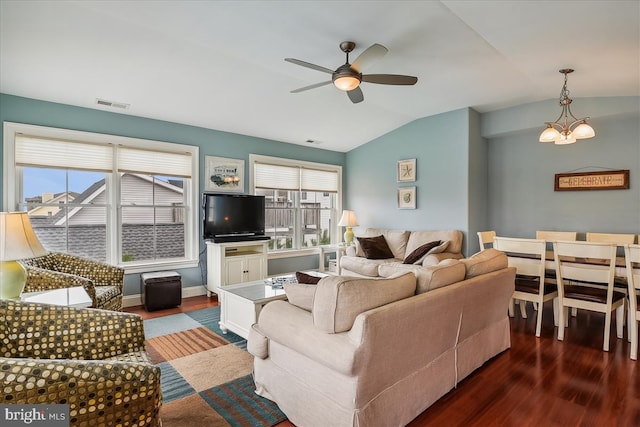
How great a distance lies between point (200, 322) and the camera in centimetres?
399

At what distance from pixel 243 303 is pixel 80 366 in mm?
1963

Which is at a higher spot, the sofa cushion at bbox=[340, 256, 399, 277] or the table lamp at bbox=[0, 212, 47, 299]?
the table lamp at bbox=[0, 212, 47, 299]

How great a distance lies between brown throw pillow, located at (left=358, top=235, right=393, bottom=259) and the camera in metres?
5.63

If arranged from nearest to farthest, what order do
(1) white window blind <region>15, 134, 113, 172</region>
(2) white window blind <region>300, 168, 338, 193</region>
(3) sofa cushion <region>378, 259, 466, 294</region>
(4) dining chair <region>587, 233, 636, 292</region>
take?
(3) sofa cushion <region>378, 259, 466, 294</region>
(1) white window blind <region>15, 134, 113, 172</region>
(4) dining chair <region>587, 233, 636, 292</region>
(2) white window blind <region>300, 168, 338, 193</region>

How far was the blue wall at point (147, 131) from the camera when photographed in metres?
3.91

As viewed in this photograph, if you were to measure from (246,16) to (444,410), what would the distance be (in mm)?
3506

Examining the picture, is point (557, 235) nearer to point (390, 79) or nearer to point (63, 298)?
point (390, 79)

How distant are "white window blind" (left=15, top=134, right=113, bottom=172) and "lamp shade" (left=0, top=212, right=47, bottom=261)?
2401 mm

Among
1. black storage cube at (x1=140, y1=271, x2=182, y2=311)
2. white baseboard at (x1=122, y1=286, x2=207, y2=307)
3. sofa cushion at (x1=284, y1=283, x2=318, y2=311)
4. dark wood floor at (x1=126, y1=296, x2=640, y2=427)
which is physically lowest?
dark wood floor at (x1=126, y1=296, x2=640, y2=427)

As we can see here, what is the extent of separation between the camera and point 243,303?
3277mm

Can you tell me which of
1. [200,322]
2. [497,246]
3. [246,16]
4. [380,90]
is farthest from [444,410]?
[380,90]

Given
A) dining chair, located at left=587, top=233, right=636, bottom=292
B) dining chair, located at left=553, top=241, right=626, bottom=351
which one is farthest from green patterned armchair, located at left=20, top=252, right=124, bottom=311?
dining chair, located at left=587, top=233, right=636, bottom=292

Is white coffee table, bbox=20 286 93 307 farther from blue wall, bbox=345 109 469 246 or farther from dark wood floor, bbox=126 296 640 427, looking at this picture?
blue wall, bbox=345 109 469 246

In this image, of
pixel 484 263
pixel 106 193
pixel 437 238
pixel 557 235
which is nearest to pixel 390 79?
pixel 484 263
